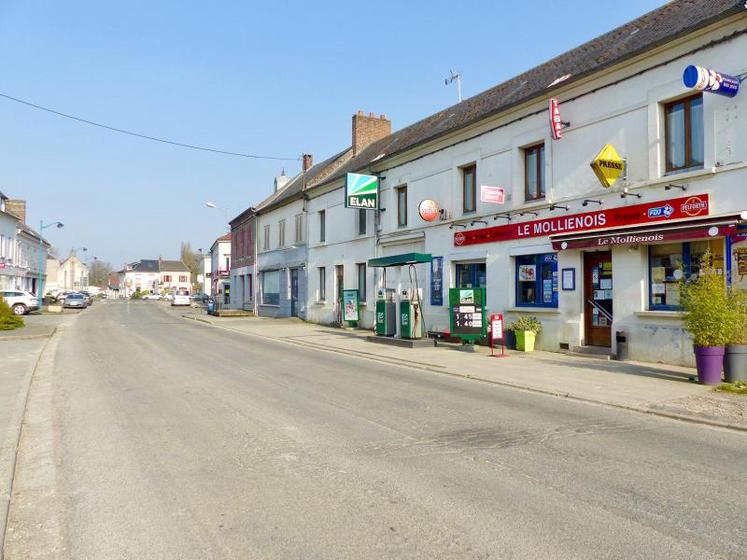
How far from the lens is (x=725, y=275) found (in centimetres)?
1102

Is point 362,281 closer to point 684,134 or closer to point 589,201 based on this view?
point 589,201

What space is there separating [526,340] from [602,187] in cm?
434

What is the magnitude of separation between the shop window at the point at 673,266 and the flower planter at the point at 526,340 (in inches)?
131

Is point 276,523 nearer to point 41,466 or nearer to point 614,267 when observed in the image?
point 41,466

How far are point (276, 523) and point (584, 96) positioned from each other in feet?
44.1

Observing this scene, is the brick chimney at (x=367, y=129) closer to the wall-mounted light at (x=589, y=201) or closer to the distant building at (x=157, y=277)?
the wall-mounted light at (x=589, y=201)

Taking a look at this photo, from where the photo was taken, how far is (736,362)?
955 centimetres

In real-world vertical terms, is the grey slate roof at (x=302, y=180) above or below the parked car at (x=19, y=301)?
above

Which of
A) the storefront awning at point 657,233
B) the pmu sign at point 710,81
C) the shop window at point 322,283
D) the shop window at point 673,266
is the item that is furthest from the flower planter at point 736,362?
the shop window at point 322,283

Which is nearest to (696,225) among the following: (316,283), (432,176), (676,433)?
(676,433)

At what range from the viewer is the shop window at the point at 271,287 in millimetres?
34344

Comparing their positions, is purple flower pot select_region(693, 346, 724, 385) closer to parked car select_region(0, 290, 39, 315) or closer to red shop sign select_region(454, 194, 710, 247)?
red shop sign select_region(454, 194, 710, 247)

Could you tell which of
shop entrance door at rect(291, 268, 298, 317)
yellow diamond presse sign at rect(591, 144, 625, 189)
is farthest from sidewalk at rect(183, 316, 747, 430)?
shop entrance door at rect(291, 268, 298, 317)

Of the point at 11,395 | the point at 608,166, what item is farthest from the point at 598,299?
the point at 11,395
